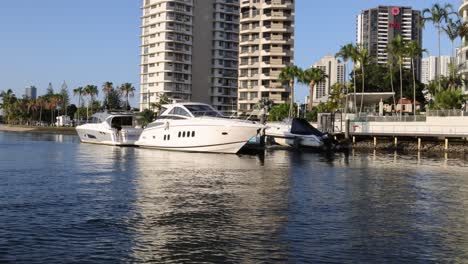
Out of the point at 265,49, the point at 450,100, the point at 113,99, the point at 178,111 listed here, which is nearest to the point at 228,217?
the point at 178,111

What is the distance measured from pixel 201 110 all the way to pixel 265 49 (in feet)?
277

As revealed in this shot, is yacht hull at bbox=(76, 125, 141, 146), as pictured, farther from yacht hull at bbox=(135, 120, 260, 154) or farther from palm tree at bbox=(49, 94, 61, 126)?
palm tree at bbox=(49, 94, 61, 126)

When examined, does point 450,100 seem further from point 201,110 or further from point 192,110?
point 192,110

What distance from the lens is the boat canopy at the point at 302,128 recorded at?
66.9 m

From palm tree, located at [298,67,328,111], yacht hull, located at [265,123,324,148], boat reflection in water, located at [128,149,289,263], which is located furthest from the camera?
palm tree, located at [298,67,328,111]

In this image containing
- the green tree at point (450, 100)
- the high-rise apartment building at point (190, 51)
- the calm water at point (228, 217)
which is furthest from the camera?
the high-rise apartment building at point (190, 51)

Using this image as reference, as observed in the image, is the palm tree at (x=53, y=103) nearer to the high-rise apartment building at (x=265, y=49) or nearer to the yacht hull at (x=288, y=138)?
the high-rise apartment building at (x=265, y=49)

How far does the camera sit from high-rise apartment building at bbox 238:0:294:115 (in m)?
133

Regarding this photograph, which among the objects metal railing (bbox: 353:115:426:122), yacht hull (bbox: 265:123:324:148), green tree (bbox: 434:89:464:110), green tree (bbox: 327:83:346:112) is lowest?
yacht hull (bbox: 265:123:324:148)

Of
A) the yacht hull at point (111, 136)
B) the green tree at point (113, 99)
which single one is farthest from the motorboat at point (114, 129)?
the green tree at point (113, 99)

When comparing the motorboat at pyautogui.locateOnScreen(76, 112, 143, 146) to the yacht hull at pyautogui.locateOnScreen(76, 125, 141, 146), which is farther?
the motorboat at pyautogui.locateOnScreen(76, 112, 143, 146)

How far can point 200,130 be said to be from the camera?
52000mm

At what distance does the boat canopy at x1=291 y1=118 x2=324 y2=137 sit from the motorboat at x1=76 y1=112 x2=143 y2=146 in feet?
60.8

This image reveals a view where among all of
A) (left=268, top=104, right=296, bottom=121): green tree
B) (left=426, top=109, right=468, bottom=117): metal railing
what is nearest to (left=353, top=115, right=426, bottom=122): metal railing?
(left=426, top=109, right=468, bottom=117): metal railing
